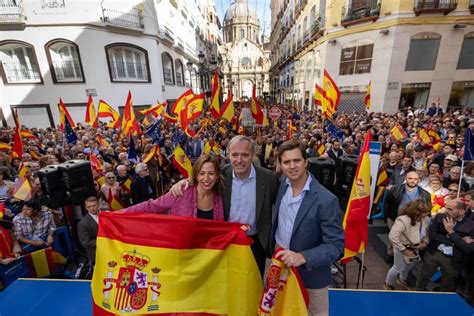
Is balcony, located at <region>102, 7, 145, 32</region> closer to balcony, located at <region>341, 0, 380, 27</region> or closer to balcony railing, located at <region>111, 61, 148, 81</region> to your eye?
balcony railing, located at <region>111, 61, 148, 81</region>

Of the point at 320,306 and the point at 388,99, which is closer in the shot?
the point at 320,306

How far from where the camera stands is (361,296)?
10.0 feet

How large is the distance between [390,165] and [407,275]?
122 inches

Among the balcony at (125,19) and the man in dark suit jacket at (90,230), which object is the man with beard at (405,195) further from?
the balcony at (125,19)

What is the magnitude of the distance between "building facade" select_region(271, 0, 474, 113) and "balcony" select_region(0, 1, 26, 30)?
22.3 meters

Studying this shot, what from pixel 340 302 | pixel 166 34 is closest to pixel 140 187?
pixel 340 302

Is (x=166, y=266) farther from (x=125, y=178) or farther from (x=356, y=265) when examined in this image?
(x=125, y=178)

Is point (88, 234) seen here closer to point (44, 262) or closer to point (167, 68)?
point (44, 262)

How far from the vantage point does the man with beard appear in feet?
14.3

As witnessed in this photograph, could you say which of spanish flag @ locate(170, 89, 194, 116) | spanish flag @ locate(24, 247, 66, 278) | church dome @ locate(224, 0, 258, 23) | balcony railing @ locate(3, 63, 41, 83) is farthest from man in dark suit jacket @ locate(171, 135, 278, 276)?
church dome @ locate(224, 0, 258, 23)

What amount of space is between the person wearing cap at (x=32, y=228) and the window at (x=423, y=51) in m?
22.2

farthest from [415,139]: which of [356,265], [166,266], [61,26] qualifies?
[61,26]

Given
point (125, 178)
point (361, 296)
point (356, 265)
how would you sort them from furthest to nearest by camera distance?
1. point (125, 178)
2. point (356, 265)
3. point (361, 296)

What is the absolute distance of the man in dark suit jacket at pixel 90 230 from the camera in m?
3.79
